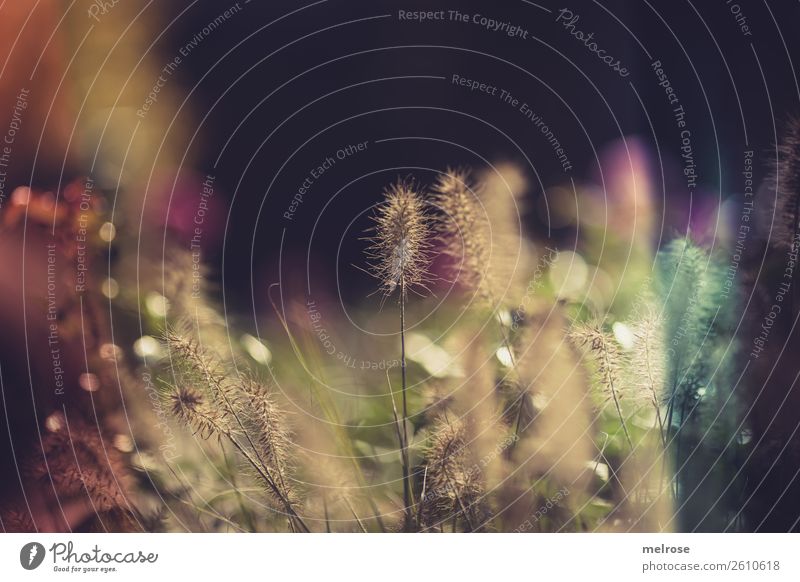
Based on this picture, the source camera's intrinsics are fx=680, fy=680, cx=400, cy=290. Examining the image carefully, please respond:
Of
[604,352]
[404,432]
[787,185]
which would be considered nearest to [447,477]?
[404,432]

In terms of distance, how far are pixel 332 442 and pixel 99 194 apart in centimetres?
44

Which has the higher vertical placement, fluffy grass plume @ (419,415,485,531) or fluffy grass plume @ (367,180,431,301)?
fluffy grass plume @ (367,180,431,301)

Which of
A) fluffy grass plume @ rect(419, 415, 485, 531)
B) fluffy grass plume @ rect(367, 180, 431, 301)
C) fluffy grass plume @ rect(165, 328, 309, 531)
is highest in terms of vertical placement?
fluffy grass plume @ rect(367, 180, 431, 301)

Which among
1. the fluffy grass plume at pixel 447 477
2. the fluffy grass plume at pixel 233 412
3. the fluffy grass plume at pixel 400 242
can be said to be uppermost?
the fluffy grass plume at pixel 400 242

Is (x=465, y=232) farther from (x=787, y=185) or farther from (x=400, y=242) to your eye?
(x=787, y=185)

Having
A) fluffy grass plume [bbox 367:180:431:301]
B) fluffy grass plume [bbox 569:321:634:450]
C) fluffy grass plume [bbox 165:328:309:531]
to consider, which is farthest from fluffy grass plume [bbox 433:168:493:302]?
fluffy grass plume [bbox 165:328:309:531]

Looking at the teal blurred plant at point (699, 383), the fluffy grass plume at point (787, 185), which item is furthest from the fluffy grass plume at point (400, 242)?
the fluffy grass plume at point (787, 185)

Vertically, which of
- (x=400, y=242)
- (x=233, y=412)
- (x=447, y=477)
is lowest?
(x=447, y=477)

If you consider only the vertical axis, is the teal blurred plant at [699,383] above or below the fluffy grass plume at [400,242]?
below

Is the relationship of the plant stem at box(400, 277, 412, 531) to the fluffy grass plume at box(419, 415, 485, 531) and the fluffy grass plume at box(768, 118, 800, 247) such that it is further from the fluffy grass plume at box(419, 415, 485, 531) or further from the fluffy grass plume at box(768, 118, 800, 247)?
the fluffy grass plume at box(768, 118, 800, 247)

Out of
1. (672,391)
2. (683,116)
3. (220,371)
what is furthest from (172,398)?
(683,116)

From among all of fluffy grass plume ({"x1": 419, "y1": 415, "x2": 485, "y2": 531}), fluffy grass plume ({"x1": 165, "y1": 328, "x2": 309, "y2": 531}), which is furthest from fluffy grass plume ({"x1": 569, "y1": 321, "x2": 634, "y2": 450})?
fluffy grass plume ({"x1": 165, "y1": 328, "x2": 309, "y2": 531})

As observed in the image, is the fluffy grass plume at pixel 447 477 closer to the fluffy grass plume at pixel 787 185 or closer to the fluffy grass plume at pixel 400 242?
the fluffy grass plume at pixel 400 242
